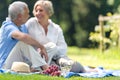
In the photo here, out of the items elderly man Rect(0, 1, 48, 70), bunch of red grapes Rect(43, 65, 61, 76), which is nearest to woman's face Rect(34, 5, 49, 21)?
elderly man Rect(0, 1, 48, 70)

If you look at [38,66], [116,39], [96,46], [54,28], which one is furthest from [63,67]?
[96,46]

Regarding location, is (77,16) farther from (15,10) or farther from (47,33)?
(15,10)

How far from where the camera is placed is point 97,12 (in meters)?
28.4

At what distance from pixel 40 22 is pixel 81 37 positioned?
19.2 m

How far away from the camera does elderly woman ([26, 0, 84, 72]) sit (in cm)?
912

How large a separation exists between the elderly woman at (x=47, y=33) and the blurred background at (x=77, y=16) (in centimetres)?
1804

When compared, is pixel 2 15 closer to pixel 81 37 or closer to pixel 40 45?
pixel 81 37

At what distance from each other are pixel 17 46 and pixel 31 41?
26 centimetres

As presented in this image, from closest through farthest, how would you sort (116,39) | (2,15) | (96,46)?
(116,39) < (96,46) < (2,15)

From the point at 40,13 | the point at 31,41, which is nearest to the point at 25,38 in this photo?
the point at 31,41

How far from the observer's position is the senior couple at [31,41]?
28.7 ft

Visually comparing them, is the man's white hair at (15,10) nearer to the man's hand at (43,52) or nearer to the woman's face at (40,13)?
the woman's face at (40,13)

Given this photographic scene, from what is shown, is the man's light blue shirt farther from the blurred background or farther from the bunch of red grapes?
the blurred background

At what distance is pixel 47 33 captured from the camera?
9.34 m
